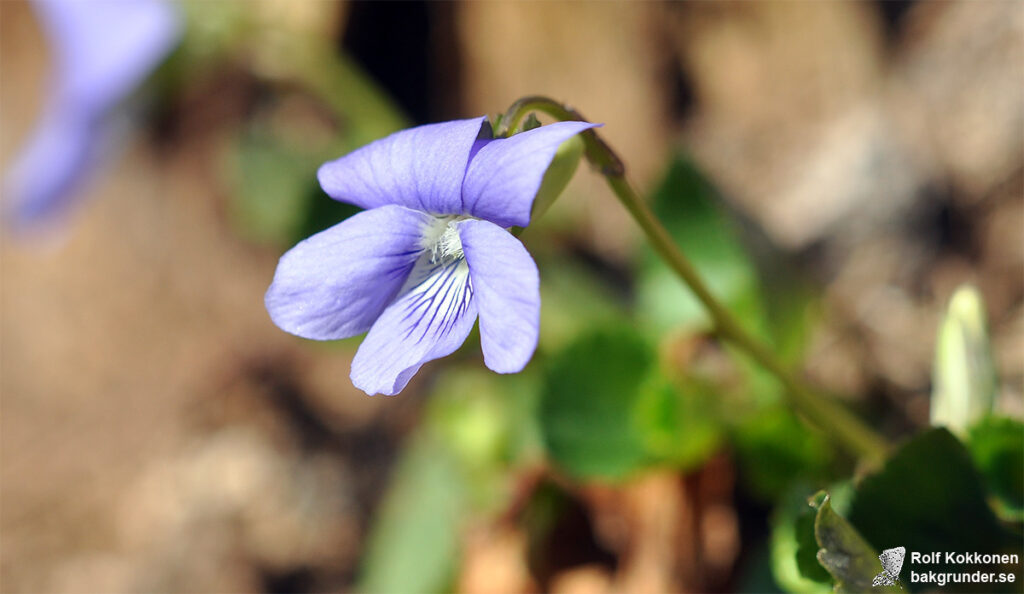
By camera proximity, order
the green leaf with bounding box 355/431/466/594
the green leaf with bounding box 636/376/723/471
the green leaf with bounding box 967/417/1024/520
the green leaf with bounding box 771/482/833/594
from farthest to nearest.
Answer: the green leaf with bounding box 355/431/466/594, the green leaf with bounding box 636/376/723/471, the green leaf with bounding box 967/417/1024/520, the green leaf with bounding box 771/482/833/594

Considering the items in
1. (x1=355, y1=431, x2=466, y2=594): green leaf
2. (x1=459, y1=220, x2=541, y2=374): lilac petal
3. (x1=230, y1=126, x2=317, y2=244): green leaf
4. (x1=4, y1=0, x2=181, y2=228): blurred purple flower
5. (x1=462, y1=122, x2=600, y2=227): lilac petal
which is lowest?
(x1=355, y1=431, x2=466, y2=594): green leaf

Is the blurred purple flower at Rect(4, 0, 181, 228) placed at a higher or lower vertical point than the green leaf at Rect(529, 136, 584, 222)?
higher

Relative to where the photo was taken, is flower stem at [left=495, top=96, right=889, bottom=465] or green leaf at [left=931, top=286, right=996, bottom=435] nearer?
flower stem at [left=495, top=96, right=889, bottom=465]

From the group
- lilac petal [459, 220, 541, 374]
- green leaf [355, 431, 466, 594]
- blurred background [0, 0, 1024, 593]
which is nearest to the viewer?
lilac petal [459, 220, 541, 374]

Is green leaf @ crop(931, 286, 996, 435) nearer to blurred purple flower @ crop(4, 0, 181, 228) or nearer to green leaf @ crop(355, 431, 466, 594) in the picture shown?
green leaf @ crop(355, 431, 466, 594)

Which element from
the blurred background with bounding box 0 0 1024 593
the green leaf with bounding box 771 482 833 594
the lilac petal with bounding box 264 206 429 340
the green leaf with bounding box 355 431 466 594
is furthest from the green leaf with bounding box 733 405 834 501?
the lilac petal with bounding box 264 206 429 340

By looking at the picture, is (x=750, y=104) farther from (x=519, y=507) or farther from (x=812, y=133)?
(x=519, y=507)

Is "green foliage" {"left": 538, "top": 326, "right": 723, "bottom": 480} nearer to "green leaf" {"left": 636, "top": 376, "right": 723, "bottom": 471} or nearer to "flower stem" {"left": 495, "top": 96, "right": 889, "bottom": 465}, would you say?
"green leaf" {"left": 636, "top": 376, "right": 723, "bottom": 471}
